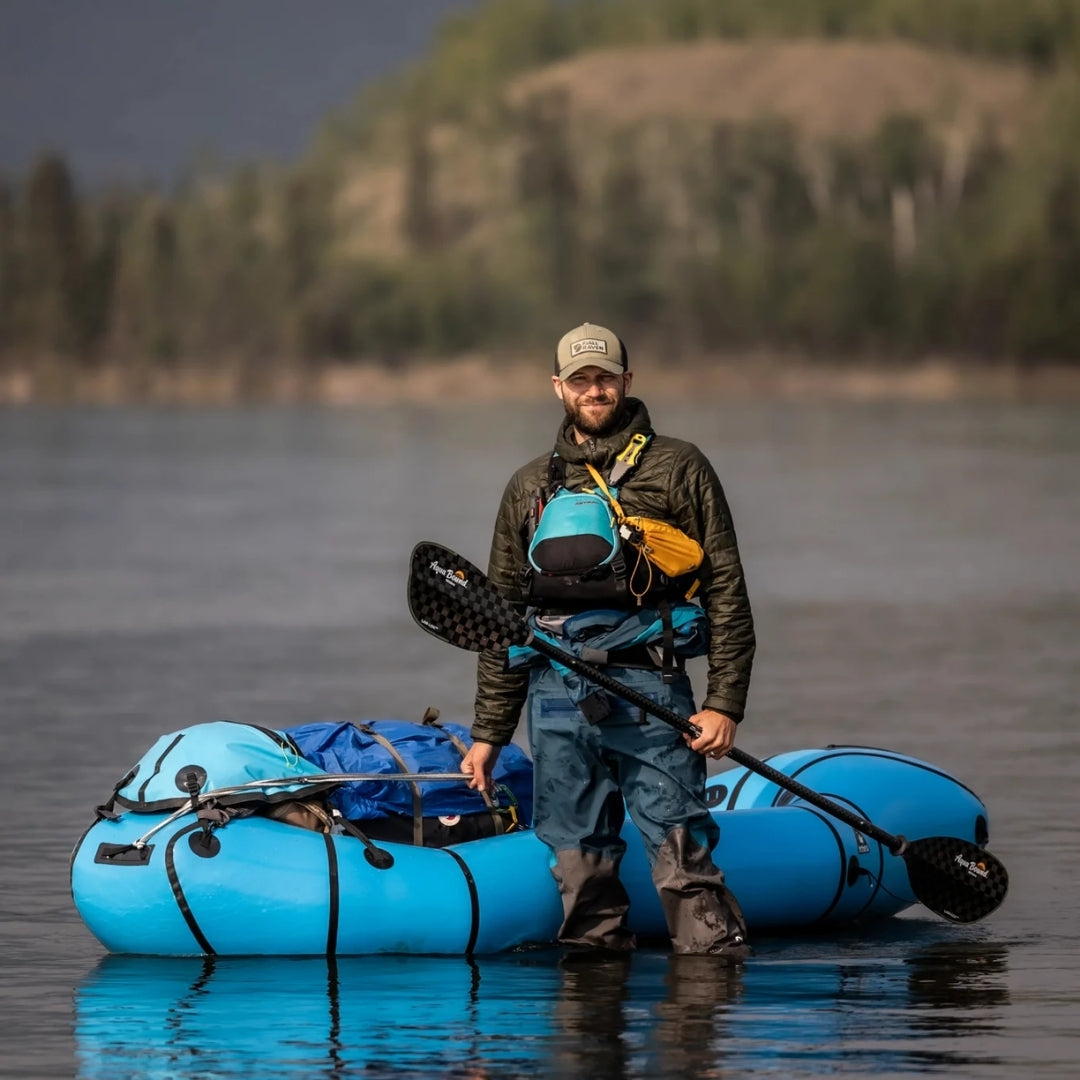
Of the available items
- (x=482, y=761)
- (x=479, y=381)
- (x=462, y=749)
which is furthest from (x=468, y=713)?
(x=479, y=381)

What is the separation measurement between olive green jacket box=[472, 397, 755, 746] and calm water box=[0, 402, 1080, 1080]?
0.86m

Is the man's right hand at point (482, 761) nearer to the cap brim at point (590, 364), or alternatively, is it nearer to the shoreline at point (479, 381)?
the cap brim at point (590, 364)

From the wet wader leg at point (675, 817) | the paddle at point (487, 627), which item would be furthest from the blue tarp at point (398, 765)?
the wet wader leg at point (675, 817)

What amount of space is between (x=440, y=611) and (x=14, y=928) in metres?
1.88

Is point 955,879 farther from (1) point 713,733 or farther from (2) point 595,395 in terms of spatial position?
(2) point 595,395

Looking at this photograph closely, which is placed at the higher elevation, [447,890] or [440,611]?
[440,611]

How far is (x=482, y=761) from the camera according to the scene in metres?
6.79

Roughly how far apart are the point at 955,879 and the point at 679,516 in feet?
5.35

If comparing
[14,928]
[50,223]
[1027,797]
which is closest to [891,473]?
[1027,797]

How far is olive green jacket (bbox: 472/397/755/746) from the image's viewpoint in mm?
6457

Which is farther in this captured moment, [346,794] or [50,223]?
[50,223]

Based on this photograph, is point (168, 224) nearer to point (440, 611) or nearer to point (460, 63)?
point (460, 63)

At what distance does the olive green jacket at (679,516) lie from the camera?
6.46 metres

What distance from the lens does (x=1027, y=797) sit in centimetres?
977
